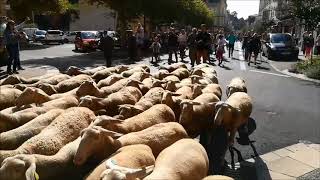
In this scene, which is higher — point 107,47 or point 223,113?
point 107,47

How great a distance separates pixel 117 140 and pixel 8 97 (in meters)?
4.04

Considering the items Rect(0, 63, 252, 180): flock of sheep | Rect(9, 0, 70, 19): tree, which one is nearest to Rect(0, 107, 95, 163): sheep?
Rect(0, 63, 252, 180): flock of sheep

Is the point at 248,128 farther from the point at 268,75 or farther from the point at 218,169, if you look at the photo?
the point at 268,75

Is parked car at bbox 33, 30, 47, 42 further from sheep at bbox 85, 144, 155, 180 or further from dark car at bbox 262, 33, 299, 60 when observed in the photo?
sheep at bbox 85, 144, 155, 180

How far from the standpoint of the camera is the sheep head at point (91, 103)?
24.7 ft

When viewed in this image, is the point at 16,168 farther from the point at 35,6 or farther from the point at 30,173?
the point at 35,6

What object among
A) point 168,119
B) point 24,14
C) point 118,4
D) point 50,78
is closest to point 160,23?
point 118,4

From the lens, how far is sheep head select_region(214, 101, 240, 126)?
7.59 meters

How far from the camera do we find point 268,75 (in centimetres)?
2172

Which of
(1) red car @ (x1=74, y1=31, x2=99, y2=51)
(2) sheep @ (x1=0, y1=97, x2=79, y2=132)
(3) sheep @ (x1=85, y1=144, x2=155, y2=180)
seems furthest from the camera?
(1) red car @ (x1=74, y1=31, x2=99, y2=51)

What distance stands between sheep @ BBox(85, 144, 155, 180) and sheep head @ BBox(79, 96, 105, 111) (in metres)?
2.29

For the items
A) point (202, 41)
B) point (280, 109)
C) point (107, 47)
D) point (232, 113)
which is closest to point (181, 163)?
point (232, 113)

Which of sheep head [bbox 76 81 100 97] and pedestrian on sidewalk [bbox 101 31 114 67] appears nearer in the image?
sheep head [bbox 76 81 100 97]

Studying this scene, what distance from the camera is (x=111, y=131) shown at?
565cm
